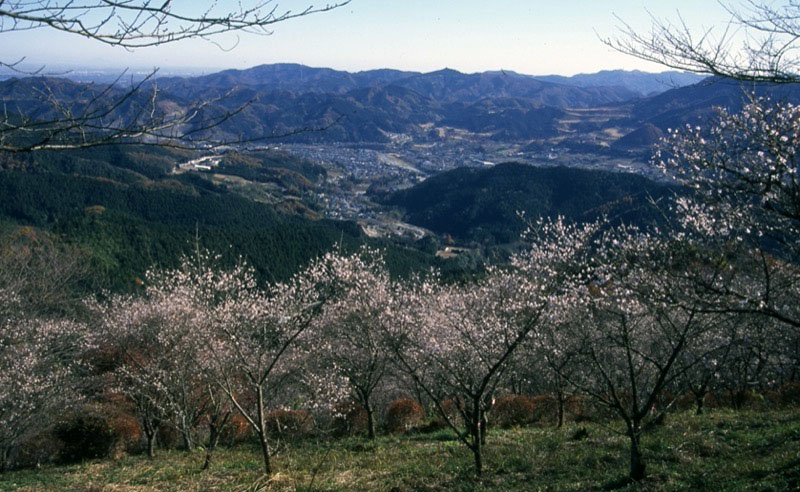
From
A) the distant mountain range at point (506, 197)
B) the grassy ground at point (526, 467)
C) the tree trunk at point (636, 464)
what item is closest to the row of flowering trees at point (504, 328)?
the tree trunk at point (636, 464)

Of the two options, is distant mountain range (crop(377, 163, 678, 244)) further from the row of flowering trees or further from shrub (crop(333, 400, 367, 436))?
shrub (crop(333, 400, 367, 436))

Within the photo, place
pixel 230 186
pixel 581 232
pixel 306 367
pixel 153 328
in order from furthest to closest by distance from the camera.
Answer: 1. pixel 230 186
2. pixel 306 367
3. pixel 153 328
4. pixel 581 232

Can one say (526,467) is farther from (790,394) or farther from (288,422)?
(790,394)

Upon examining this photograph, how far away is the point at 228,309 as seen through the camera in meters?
9.21

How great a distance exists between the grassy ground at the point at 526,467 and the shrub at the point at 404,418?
3.42 m

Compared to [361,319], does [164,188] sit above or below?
above

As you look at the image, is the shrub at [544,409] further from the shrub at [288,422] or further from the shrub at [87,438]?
the shrub at [87,438]

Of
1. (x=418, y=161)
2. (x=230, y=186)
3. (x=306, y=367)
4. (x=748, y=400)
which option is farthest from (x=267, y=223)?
(x=418, y=161)

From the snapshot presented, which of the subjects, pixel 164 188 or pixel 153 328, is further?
pixel 164 188

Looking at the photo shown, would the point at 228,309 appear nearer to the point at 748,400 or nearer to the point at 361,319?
the point at 361,319

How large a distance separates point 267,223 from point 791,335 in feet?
240

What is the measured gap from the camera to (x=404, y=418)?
15750 mm

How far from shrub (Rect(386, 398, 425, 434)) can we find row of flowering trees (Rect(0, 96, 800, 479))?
791mm

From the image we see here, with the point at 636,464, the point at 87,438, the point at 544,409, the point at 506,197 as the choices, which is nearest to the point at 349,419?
the point at 544,409
